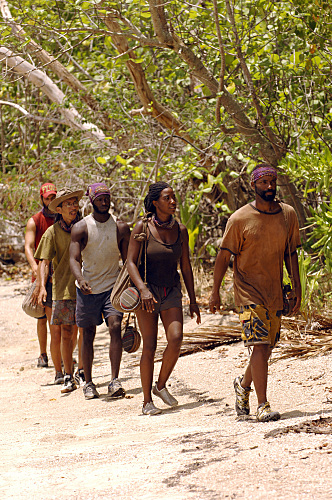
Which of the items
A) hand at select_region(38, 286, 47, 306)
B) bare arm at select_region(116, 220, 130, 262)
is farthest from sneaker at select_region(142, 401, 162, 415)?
hand at select_region(38, 286, 47, 306)

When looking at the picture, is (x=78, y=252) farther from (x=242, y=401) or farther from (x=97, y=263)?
(x=242, y=401)

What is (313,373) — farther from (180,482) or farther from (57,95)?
(57,95)

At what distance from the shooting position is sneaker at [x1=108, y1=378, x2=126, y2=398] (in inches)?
246

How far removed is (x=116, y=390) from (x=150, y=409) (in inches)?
29.5

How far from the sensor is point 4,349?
9.62m

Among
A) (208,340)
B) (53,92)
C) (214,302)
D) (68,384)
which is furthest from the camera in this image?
(53,92)

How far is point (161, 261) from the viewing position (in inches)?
220

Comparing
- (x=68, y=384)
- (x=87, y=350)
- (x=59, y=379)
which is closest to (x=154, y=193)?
(x=87, y=350)

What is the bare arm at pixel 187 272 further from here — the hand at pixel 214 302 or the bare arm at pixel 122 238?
the bare arm at pixel 122 238

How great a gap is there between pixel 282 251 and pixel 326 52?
159 inches

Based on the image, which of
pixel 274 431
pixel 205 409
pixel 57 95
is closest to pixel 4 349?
pixel 57 95

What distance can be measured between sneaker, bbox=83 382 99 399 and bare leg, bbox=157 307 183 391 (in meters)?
0.98

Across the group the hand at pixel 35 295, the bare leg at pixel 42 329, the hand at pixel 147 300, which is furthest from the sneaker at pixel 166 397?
the bare leg at pixel 42 329

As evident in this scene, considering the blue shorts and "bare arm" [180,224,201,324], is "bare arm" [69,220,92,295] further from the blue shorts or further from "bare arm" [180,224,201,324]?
"bare arm" [180,224,201,324]
